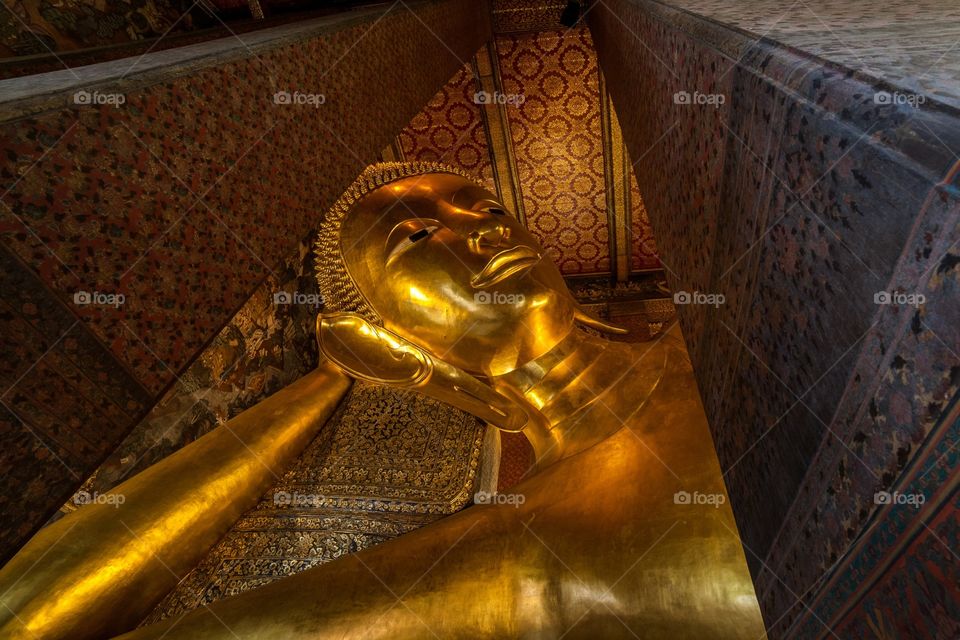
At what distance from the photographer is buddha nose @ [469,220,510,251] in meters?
2.07

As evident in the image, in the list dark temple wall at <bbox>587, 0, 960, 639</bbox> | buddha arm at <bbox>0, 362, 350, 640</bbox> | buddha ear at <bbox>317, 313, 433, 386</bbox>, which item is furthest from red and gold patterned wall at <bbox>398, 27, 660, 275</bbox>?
dark temple wall at <bbox>587, 0, 960, 639</bbox>

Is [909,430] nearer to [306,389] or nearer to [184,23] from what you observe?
[306,389]

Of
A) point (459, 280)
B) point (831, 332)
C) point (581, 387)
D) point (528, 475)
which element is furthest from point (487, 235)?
point (831, 332)

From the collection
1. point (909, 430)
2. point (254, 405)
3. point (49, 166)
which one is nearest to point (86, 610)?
point (254, 405)

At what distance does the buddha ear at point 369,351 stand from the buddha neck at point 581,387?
39 centimetres

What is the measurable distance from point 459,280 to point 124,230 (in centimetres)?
141

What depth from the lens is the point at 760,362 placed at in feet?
2.32

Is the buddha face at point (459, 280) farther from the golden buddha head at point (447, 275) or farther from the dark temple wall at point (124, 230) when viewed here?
the dark temple wall at point (124, 230)

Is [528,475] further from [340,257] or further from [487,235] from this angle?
[340,257]

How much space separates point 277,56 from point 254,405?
164cm

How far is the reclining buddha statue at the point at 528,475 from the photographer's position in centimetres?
126

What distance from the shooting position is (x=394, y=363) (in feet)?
6.78

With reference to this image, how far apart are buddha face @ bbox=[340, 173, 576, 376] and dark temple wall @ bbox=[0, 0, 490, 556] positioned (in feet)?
2.96

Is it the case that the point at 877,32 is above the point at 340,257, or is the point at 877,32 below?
above
